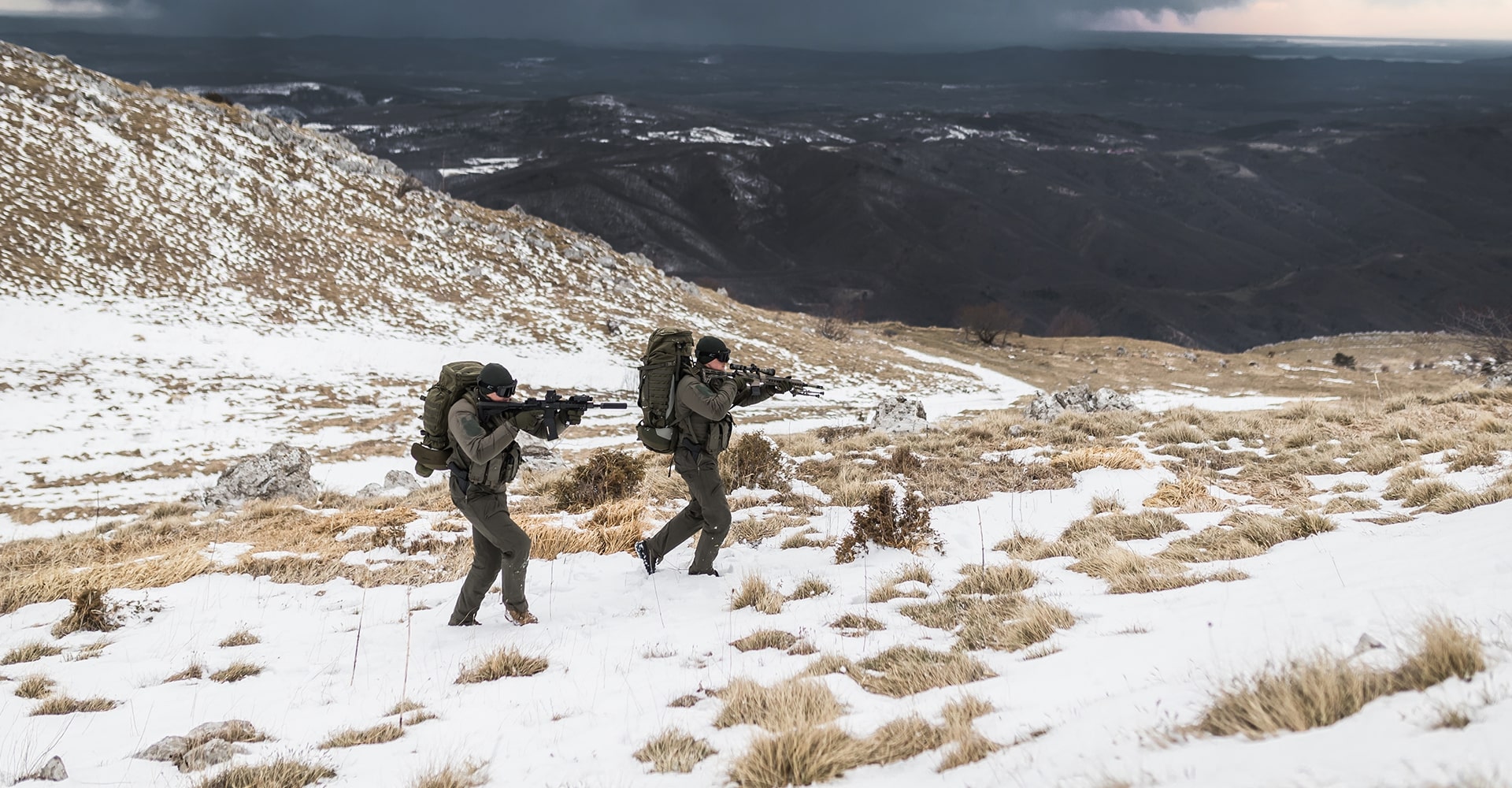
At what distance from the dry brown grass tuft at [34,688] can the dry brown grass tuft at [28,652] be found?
2.50 feet

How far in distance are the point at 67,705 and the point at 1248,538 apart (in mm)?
8536

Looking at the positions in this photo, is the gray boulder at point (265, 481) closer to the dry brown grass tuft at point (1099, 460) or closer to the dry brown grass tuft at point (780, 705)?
the dry brown grass tuft at point (780, 705)

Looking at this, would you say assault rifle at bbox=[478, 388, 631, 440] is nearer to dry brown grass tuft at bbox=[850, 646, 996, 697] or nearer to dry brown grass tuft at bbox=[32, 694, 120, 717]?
dry brown grass tuft at bbox=[850, 646, 996, 697]

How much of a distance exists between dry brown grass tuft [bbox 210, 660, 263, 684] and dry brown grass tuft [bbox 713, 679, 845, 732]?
348 cm

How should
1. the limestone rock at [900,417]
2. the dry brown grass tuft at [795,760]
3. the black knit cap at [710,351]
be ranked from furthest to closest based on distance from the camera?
the limestone rock at [900,417] → the black knit cap at [710,351] → the dry brown grass tuft at [795,760]

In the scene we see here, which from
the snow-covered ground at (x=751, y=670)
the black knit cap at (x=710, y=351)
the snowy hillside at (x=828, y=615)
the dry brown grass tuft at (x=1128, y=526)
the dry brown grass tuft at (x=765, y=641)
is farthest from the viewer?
the dry brown grass tuft at (x=1128, y=526)

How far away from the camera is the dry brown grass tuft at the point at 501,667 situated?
5.43 m

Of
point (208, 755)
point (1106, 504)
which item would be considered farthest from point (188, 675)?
point (1106, 504)

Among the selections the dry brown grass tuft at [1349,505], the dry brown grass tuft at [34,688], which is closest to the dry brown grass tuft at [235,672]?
the dry brown grass tuft at [34,688]

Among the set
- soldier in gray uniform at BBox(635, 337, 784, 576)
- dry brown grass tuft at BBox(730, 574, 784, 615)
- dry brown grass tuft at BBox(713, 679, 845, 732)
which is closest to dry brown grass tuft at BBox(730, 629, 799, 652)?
dry brown grass tuft at BBox(730, 574, 784, 615)

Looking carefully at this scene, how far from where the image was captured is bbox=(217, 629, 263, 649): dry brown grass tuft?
626 centimetres

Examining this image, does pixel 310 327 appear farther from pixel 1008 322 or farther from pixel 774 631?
pixel 1008 322

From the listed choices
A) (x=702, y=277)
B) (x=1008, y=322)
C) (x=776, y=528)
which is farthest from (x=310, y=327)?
(x=702, y=277)

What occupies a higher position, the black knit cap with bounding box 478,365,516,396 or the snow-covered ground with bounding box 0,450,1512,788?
the black knit cap with bounding box 478,365,516,396
